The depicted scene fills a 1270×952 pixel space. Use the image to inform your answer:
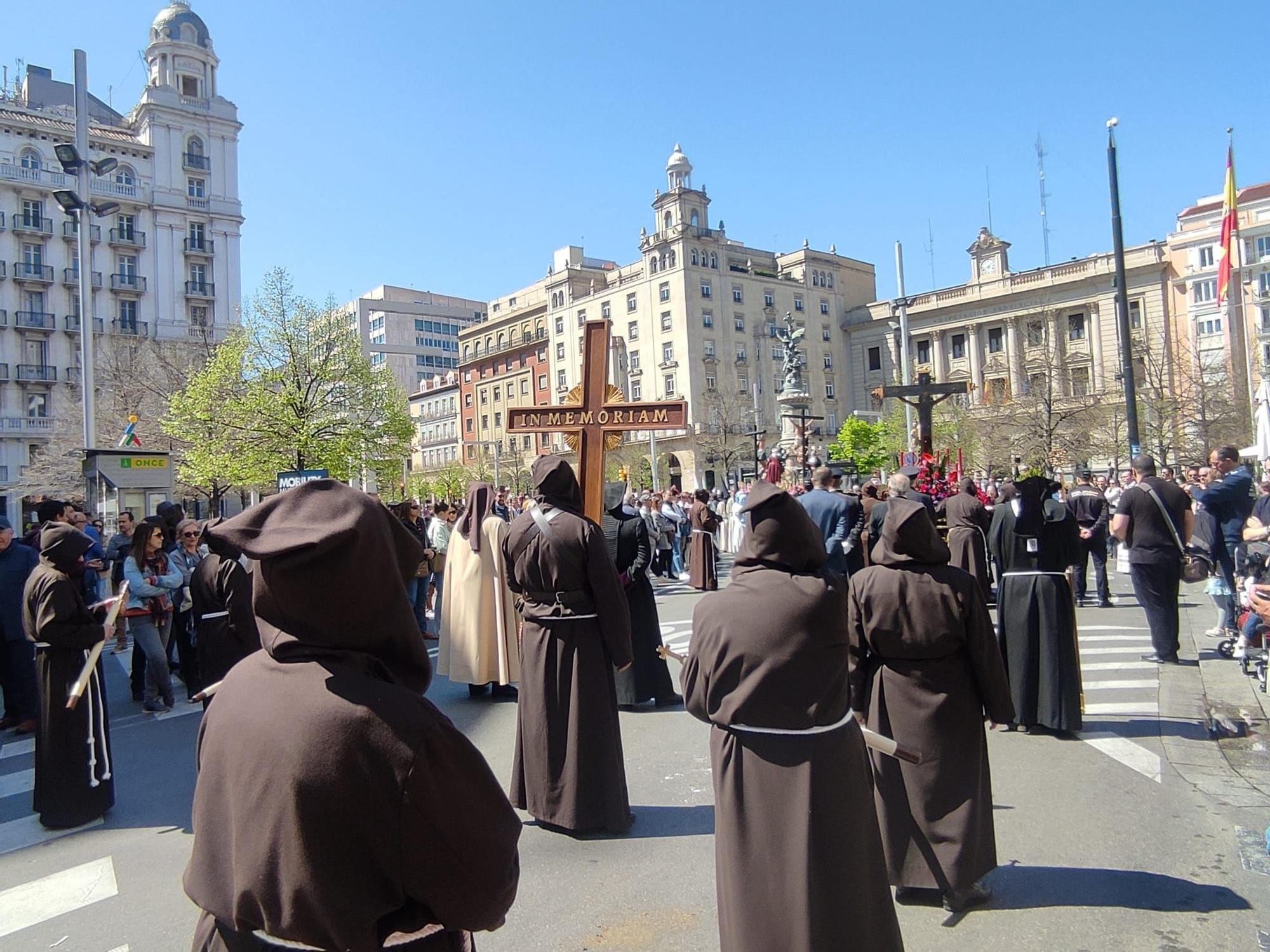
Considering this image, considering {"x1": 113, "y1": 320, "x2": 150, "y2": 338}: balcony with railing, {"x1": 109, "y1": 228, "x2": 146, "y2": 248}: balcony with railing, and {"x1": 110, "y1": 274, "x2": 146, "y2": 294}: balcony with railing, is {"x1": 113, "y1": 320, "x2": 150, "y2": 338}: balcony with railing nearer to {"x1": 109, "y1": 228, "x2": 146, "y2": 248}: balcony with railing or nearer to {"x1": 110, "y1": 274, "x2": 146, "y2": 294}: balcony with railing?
{"x1": 110, "y1": 274, "x2": 146, "y2": 294}: balcony with railing

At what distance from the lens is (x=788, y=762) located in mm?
3207

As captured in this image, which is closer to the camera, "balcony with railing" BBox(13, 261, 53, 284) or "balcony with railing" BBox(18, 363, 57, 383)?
"balcony with railing" BBox(18, 363, 57, 383)

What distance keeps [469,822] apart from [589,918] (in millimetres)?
2807

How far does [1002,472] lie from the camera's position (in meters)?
40.4

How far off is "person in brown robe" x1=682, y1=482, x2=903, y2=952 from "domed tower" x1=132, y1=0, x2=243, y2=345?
57.6 meters

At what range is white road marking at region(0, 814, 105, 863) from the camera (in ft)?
18.2

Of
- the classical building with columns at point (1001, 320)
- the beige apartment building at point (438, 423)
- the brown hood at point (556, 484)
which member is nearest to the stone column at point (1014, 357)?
the classical building with columns at point (1001, 320)

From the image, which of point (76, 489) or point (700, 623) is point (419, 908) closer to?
point (700, 623)

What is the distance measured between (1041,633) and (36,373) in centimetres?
5939

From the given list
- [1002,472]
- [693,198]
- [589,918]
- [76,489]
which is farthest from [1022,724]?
[693,198]

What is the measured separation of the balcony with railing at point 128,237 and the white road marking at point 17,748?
5540cm

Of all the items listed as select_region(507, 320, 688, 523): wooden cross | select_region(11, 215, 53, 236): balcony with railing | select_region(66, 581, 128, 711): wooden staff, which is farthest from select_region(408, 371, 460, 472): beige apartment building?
select_region(66, 581, 128, 711): wooden staff

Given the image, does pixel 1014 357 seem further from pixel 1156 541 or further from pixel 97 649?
pixel 97 649

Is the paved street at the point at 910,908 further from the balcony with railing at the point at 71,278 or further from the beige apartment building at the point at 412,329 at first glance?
the beige apartment building at the point at 412,329
